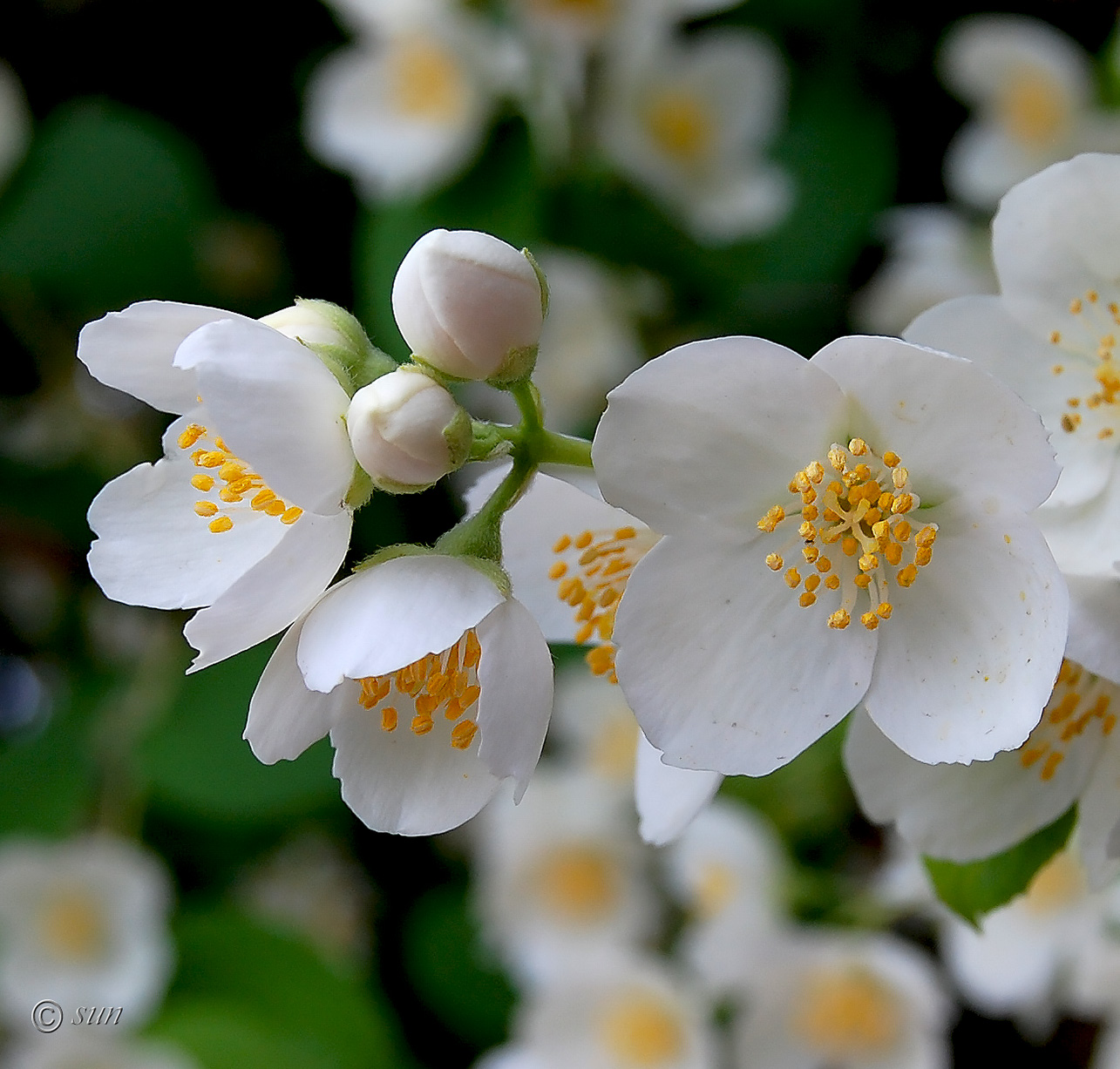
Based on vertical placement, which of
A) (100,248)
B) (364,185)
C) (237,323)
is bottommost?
(100,248)

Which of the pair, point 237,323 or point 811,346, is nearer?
point 237,323

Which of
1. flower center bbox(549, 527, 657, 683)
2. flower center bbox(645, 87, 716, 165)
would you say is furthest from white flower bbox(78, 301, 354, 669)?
flower center bbox(645, 87, 716, 165)

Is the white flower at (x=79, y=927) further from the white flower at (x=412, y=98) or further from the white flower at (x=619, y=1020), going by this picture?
the white flower at (x=412, y=98)

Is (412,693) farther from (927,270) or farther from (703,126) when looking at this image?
(703,126)

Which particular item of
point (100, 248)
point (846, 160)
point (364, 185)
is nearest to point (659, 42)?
point (846, 160)

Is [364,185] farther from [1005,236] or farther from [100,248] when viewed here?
[1005,236]

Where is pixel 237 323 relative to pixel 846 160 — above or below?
above

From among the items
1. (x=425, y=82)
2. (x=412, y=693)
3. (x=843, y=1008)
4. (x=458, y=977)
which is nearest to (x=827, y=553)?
(x=412, y=693)
